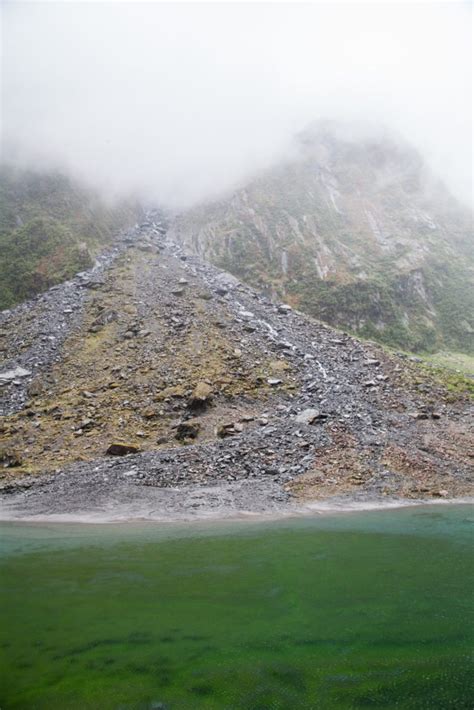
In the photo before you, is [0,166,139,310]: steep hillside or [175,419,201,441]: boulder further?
[0,166,139,310]: steep hillside

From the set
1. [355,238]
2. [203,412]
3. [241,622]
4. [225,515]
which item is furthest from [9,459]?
[355,238]

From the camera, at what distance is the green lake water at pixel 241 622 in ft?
36.5

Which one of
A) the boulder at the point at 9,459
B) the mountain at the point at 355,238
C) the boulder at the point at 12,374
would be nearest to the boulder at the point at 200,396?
the boulder at the point at 9,459

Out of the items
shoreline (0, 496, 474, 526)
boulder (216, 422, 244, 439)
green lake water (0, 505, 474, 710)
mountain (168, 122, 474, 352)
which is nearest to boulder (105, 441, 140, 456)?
shoreline (0, 496, 474, 526)

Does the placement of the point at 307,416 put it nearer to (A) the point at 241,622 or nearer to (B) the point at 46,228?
(A) the point at 241,622

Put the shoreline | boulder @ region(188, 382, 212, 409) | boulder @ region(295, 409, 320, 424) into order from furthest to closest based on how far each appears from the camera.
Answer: boulder @ region(188, 382, 212, 409) < boulder @ region(295, 409, 320, 424) < the shoreline

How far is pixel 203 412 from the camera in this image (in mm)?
44438

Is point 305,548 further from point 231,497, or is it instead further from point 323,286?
point 323,286

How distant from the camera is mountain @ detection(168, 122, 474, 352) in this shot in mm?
80875

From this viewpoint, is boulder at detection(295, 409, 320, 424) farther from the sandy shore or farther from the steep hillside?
the steep hillside

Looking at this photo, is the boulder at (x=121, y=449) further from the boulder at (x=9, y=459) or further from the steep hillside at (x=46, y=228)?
the steep hillside at (x=46, y=228)

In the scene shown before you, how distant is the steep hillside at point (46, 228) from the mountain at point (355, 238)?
61.6 ft

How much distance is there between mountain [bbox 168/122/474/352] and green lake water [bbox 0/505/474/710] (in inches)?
2304

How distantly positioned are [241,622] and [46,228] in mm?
80443
